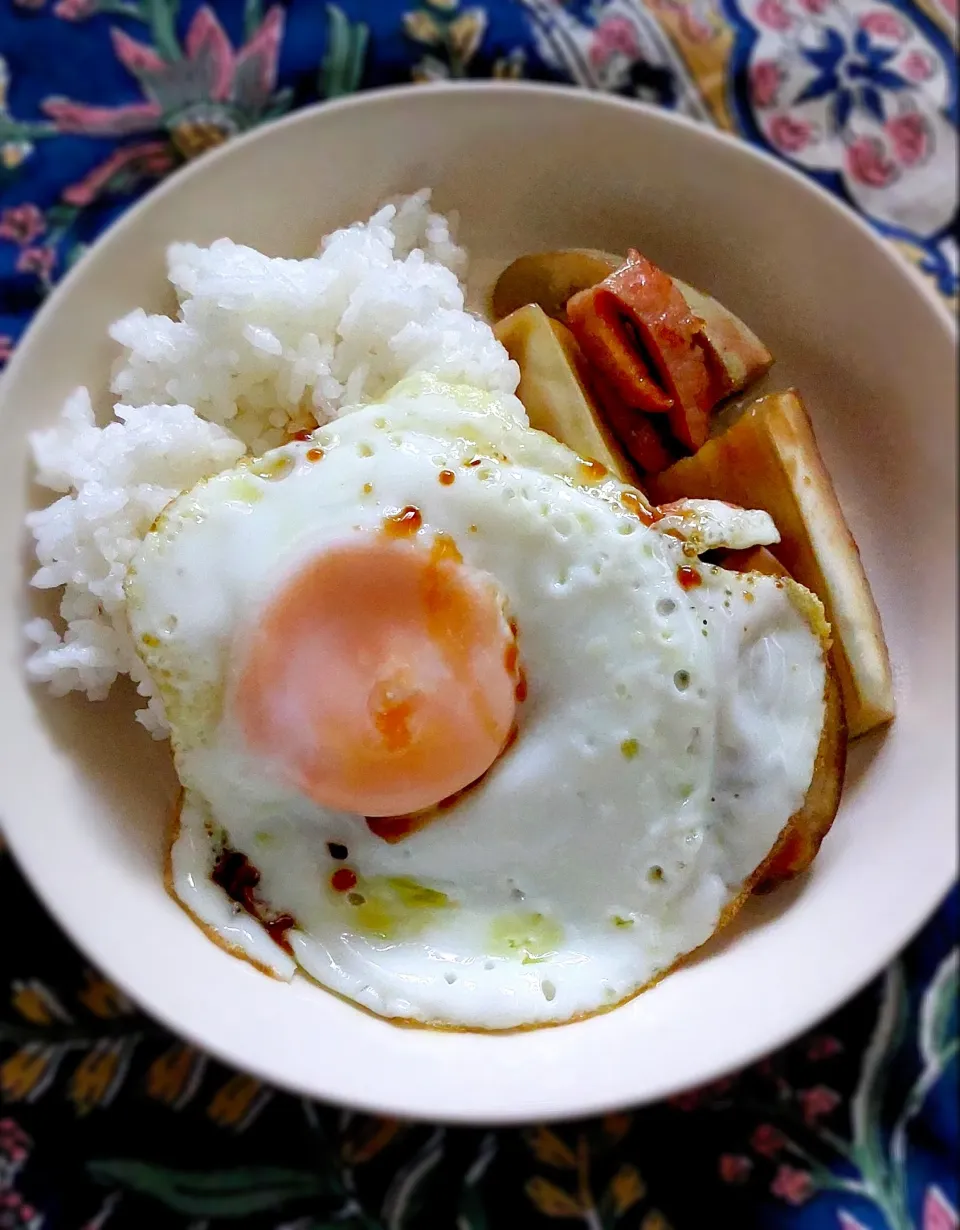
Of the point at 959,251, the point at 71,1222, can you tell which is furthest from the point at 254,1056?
the point at 959,251

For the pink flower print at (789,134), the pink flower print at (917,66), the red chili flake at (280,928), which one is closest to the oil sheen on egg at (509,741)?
the red chili flake at (280,928)

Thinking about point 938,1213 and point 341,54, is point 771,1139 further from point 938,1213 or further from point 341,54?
point 341,54

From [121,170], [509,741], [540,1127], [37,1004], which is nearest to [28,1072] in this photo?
[37,1004]

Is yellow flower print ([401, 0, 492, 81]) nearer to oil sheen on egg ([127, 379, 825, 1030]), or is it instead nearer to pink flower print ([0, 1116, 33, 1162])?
oil sheen on egg ([127, 379, 825, 1030])

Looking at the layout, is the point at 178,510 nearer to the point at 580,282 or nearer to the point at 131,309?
the point at 131,309

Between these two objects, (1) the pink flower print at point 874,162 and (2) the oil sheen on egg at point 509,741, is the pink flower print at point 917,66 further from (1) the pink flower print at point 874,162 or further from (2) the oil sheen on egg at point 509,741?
(2) the oil sheen on egg at point 509,741

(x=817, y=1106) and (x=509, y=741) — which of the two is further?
(x=817, y=1106)
